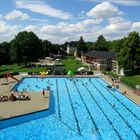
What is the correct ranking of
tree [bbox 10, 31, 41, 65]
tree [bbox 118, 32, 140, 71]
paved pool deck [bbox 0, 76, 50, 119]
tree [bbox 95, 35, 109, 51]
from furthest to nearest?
tree [bbox 95, 35, 109, 51] < tree [bbox 10, 31, 41, 65] < tree [bbox 118, 32, 140, 71] < paved pool deck [bbox 0, 76, 50, 119]

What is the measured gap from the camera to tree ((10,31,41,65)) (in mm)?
78750

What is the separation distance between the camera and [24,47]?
79.1 metres

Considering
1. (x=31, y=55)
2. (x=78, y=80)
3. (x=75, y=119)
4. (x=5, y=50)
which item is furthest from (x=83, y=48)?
(x=75, y=119)

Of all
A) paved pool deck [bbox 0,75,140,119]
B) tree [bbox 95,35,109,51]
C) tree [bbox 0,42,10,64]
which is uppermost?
tree [bbox 95,35,109,51]

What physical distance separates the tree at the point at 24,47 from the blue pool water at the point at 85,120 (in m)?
39.8

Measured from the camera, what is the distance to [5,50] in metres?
98.2

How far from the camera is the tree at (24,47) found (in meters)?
78.8

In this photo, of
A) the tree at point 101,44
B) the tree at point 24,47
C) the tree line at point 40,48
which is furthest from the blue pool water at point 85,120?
the tree at point 101,44

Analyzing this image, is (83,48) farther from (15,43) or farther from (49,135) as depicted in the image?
(49,135)

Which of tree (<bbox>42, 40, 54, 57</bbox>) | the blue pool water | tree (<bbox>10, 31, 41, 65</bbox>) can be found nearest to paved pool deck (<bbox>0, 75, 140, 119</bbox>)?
the blue pool water

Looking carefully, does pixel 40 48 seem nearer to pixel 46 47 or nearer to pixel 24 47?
pixel 24 47

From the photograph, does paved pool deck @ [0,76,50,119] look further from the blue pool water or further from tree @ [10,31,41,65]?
tree @ [10,31,41,65]

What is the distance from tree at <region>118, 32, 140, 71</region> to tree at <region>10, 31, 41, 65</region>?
94.9ft

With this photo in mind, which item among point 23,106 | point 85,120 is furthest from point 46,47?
point 85,120
